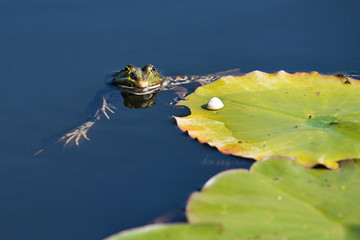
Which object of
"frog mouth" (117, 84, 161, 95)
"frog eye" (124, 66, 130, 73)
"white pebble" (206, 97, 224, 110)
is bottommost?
"frog mouth" (117, 84, 161, 95)

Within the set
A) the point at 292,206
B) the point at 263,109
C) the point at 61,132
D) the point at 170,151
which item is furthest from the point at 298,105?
the point at 61,132

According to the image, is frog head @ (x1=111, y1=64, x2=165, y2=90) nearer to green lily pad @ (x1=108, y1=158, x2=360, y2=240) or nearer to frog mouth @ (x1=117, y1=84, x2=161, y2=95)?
frog mouth @ (x1=117, y1=84, x2=161, y2=95)

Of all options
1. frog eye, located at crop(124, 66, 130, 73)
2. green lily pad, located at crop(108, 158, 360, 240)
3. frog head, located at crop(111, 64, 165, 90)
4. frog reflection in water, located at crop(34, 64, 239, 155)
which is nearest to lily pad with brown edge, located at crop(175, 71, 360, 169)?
green lily pad, located at crop(108, 158, 360, 240)

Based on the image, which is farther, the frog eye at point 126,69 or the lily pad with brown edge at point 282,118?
the frog eye at point 126,69

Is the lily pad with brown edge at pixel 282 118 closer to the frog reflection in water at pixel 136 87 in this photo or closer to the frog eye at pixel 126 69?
the frog reflection in water at pixel 136 87

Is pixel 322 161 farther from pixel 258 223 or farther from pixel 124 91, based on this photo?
pixel 124 91

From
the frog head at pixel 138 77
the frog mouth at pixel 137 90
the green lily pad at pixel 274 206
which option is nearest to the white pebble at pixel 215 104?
the green lily pad at pixel 274 206

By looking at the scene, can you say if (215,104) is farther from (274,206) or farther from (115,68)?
(115,68)
